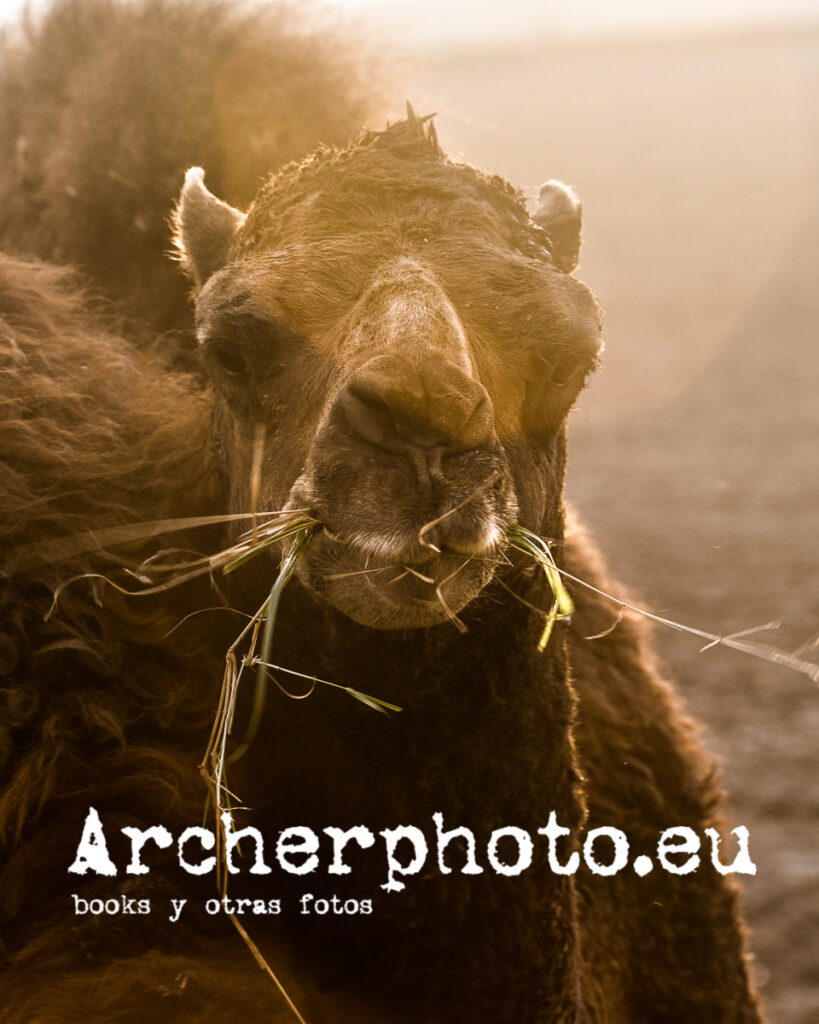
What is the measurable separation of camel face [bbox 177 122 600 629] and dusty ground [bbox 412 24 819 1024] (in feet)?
2.35

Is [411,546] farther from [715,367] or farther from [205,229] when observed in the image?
[715,367]

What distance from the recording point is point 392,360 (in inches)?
84.4

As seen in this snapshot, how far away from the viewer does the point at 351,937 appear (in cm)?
266

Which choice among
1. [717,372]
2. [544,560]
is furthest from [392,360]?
[717,372]

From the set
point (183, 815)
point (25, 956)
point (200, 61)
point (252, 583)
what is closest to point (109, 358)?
point (252, 583)

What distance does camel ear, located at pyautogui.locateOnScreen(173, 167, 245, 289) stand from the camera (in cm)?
303

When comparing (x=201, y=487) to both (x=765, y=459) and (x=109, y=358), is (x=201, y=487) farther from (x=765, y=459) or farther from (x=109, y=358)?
A: (x=765, y=459)

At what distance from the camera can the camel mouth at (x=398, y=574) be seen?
215cm

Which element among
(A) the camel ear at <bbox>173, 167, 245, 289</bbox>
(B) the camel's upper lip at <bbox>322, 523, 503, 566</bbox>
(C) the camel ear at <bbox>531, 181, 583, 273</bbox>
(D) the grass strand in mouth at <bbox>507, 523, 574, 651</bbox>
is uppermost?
(C) the camel ear at <bbox>531, 181, 583, 273</bbox>

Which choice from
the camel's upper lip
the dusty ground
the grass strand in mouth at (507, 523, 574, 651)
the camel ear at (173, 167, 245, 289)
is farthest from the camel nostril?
the dusty ground

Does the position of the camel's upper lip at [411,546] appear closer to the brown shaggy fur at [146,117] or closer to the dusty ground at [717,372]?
the dusty ground at [717,372]

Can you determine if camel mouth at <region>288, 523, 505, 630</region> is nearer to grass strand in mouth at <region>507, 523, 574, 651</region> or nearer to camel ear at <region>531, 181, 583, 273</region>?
grass strand in mouth at <region>507, 523, 574, 651</region>

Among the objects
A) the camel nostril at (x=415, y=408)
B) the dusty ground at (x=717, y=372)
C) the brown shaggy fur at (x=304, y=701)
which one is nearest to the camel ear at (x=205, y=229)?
the brown shaggy fur at (x=304, y=701)

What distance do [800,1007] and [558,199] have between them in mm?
3951
